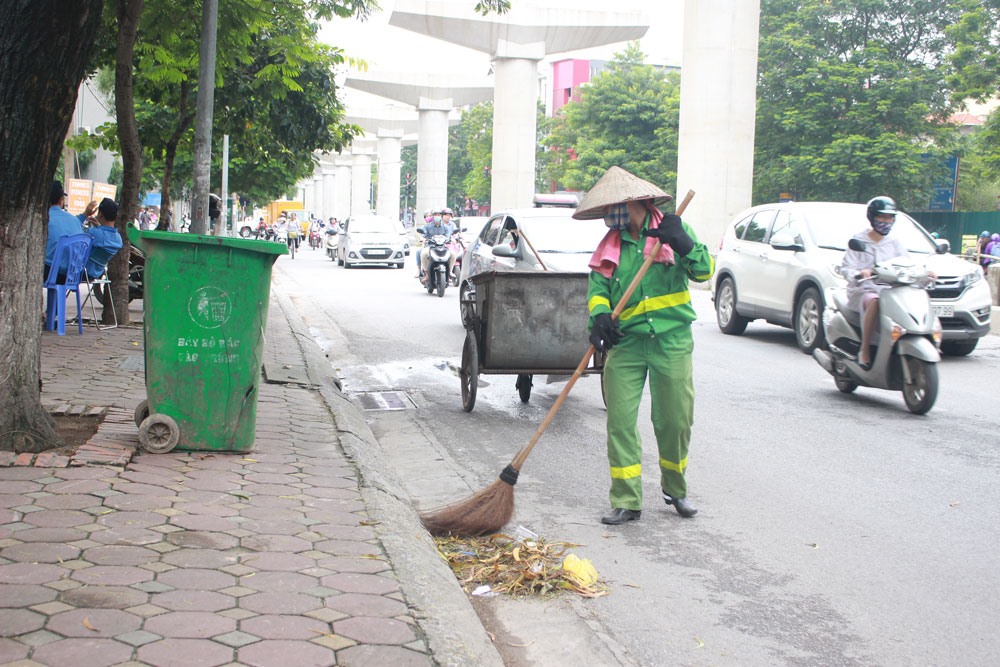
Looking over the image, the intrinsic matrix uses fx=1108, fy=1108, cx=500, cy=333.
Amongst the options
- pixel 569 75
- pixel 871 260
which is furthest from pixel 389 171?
pixel 871 260

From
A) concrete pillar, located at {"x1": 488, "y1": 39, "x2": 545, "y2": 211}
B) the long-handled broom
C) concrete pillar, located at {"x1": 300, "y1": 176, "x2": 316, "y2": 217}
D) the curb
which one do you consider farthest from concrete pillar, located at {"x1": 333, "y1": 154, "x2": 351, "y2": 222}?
the long-handled broom

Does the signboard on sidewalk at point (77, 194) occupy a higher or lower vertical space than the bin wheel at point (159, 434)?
higher

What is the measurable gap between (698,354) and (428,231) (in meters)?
10.2

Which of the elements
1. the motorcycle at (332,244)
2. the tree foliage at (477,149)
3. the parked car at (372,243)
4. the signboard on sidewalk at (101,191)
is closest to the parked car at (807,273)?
the signboard on sidewalk at (101,191)

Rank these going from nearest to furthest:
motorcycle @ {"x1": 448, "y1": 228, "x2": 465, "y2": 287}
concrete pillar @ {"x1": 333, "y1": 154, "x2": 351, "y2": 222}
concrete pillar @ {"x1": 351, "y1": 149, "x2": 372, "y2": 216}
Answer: motorcycle @ {"x1": 448, "y1": 228, "x2": 465, "y2": 287}
concrete pillar @ {"x1": 351, "y1": 149, "x2": 372, "y2": 216}
concrete pillar @ {"x1": 333, "y1": 154, "x2": 351, "y2": 222}

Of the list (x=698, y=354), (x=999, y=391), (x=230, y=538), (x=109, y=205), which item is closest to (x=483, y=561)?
(x=230, y=538)

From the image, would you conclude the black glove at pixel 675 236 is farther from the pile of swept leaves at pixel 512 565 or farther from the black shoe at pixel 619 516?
the pile of swept leaves at pixel 512 565

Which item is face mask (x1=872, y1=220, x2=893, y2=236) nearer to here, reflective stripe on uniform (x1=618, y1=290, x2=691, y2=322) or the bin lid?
reflective stripe on uniform (x1=618, y1=290, x2=691, y2=322)

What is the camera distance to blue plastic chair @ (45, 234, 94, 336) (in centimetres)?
1107

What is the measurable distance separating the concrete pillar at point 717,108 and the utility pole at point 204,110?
18189 mm

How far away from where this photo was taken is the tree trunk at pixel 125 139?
1110 centimetres

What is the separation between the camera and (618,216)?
18.5 feet

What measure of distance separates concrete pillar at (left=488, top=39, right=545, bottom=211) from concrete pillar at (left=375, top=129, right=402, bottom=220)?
34709 mm

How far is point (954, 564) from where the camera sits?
16.4ft
